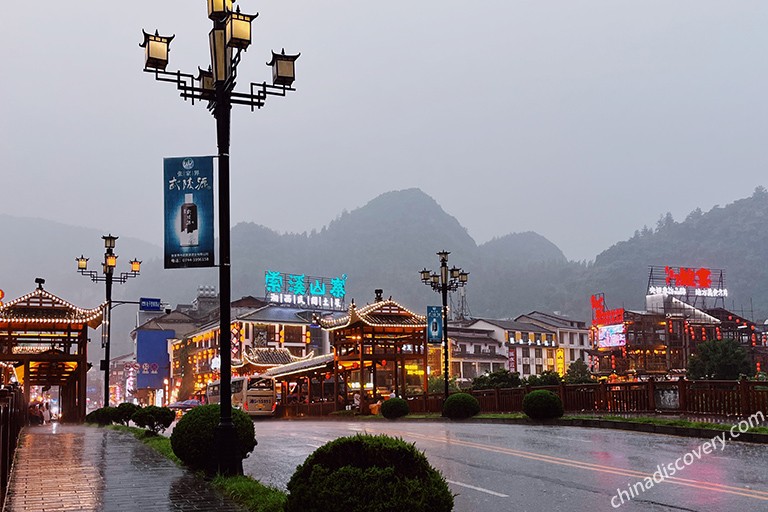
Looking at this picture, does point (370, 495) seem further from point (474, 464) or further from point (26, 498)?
point (474, 464)

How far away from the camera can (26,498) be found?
10078mm

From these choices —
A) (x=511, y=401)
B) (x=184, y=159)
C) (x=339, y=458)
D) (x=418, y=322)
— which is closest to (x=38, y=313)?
(x=418, y=322)

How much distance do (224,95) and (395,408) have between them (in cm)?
2591

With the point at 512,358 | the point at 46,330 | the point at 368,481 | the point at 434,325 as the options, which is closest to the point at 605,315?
the point at 512,358

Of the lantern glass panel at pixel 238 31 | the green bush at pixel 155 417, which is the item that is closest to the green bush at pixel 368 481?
the lantern glass panel at pixel 238 31

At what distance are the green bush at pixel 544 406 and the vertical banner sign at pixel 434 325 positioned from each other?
419 inches

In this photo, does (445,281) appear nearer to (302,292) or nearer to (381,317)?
(381,317)

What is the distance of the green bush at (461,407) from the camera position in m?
32.2

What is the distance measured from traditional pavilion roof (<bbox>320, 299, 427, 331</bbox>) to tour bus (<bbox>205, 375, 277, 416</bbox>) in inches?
292

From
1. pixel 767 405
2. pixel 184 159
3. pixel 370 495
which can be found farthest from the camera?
pixel 767 405

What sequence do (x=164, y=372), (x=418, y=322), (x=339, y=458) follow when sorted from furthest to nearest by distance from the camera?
(x=164, y=372), (x=418, y=322), (x=339, y=458)

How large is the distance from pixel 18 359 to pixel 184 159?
33.9 meters

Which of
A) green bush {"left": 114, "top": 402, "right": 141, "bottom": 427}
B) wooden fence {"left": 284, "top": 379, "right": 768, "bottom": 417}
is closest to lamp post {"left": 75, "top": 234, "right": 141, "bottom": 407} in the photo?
green bush {"left": 114, "top": 402, "right": 141, "bottom": 427}

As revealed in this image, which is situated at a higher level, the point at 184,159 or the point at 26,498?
the point at 184,159
